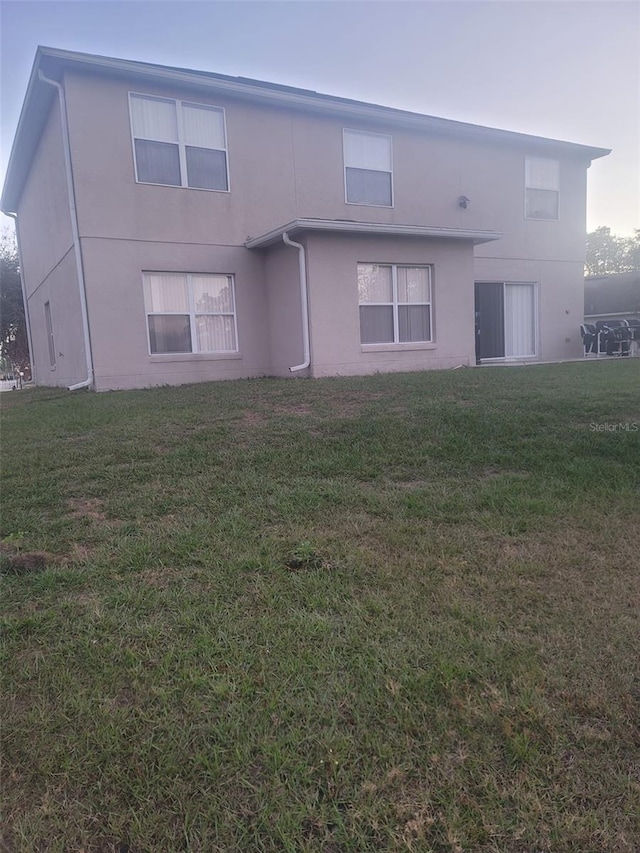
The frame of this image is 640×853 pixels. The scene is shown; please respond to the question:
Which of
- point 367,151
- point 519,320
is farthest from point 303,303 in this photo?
point 519,320

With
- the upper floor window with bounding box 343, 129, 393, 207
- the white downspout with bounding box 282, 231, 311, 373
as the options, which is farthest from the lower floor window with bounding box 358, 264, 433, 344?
the upper floor window with bounding box 343, 129, 393, 207

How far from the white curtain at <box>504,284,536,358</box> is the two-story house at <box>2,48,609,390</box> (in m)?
A: 1.68

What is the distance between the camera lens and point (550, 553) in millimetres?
3279

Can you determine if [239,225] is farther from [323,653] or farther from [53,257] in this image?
[323,653]

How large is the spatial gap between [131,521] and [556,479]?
3127mm

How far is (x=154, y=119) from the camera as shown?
10.6m

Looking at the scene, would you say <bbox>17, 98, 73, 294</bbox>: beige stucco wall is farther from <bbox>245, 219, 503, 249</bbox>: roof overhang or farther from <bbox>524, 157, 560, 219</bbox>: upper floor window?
<bbox>524, 157, 560, 219</bbox>: upper floor window

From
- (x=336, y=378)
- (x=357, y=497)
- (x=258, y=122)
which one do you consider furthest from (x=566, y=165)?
(x=357, y=497)

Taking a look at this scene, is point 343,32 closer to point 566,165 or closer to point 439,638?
point 566,165

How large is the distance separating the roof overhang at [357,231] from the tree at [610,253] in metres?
41.9

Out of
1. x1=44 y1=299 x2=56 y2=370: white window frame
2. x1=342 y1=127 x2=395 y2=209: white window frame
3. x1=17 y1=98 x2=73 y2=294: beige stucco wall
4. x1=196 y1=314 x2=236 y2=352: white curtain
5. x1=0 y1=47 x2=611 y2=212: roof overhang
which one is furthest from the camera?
x1=44 y1=299 x2=56 y2=370: white window frame

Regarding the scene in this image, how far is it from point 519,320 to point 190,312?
865cm

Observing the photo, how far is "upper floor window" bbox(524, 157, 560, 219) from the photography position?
1493 cm

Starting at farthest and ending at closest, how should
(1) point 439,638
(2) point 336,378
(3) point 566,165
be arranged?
(3) point 566,165, (2) point 336,378, (1) point 439,638
